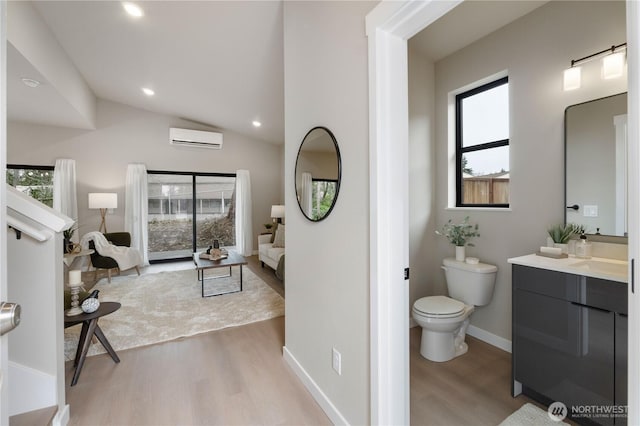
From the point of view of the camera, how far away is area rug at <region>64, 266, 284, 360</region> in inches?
104

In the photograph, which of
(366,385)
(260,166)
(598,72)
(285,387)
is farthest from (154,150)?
(598,72)

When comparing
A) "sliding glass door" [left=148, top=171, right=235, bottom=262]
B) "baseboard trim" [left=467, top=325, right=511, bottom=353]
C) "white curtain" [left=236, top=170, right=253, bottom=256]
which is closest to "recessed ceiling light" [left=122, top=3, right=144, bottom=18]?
"sliding glass door" [left=148, top=171, right=235, bottom=262]

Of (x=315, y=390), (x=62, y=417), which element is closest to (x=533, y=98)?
(x=315, y=390)

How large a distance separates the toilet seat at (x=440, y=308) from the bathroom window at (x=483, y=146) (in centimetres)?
93

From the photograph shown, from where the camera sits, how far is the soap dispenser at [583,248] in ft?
5.74

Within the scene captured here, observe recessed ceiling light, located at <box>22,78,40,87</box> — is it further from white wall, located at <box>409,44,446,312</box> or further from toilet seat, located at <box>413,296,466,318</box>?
toilet seat, located at <box>413,296,466,318</box>

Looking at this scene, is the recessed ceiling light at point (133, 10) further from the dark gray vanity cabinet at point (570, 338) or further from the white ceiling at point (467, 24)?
the dark gray vanity cabinet at point (570, 338)

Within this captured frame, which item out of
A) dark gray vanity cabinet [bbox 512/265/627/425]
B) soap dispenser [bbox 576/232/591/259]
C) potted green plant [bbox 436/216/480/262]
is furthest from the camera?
potted green plant [bbox 436/216/480/262]

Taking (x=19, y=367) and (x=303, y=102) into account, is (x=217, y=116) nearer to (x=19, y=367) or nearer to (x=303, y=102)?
(x=303, y=102)

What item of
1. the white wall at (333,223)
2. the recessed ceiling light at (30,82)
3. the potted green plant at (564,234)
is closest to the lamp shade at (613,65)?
the potted green plant at (564,234)

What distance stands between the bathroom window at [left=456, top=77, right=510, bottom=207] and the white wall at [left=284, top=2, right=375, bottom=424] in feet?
5.36

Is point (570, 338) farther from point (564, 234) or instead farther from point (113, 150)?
point (113, 150)

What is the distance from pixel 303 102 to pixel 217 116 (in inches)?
161

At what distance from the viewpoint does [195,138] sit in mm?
5781
